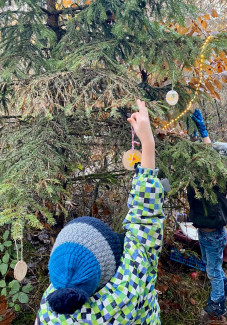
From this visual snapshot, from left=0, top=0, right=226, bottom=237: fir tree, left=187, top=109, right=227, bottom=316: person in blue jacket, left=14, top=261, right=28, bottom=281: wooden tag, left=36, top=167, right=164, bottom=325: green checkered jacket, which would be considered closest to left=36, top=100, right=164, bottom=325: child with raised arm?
left=36, top=167, right=164, bottom=325: green checkered jacket

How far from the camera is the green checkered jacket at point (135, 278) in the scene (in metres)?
1.38

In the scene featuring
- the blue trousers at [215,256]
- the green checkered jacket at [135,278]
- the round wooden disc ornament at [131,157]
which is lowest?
the blue trousers at [215,256]

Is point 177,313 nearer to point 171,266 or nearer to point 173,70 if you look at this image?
point 171,266

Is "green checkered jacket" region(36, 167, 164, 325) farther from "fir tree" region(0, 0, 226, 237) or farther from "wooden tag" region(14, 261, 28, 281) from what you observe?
"fir tree" region(0, 0, 226, 237)

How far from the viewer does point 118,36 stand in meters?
2.41

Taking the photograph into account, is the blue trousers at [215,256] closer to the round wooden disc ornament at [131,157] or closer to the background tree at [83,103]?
the background tree at [83,103]

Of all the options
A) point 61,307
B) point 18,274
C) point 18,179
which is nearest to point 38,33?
point 18,179

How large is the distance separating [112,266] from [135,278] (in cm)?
14

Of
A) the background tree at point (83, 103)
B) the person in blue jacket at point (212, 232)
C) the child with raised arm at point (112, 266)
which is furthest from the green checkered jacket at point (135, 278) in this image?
the person in blue jacket at point (212, 232)

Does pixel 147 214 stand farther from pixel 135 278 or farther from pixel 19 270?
pixel 19 270

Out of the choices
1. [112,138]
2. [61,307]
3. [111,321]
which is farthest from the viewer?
[112,138]

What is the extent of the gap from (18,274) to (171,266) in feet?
9.51

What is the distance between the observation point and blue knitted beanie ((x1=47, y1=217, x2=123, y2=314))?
45.8 inches

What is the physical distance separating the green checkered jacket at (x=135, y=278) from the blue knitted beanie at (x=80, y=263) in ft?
0.21
